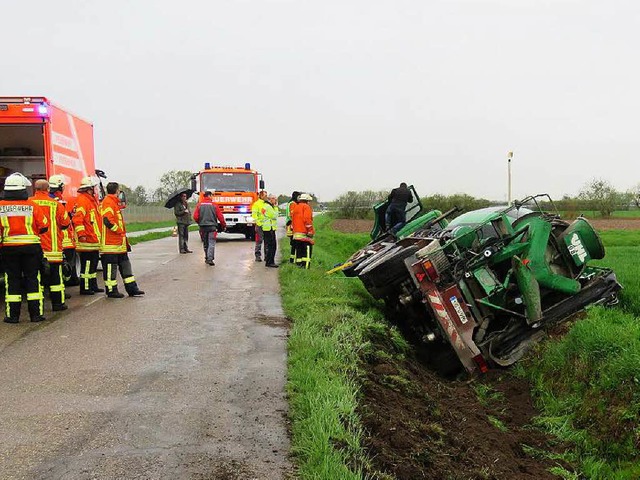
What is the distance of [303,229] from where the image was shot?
12.2 meters

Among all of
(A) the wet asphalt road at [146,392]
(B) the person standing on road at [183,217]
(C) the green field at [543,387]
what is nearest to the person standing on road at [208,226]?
(B) the person standing on road at [183,217]

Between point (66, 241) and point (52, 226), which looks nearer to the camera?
point (52, 226)

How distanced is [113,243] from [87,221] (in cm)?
64

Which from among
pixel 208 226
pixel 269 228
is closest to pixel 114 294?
pixel 269 228


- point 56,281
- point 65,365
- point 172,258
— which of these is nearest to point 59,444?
point 65,365

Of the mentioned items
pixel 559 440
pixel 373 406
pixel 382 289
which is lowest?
pixel 559 440

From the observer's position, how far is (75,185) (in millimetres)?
11070

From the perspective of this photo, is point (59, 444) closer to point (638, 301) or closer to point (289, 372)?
point (289, 372)

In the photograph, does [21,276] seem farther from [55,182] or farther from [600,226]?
[600,226]

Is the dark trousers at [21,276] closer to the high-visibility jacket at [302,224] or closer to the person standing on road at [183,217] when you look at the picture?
the high-visibility jacket at [302,224]

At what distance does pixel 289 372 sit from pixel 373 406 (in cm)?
101

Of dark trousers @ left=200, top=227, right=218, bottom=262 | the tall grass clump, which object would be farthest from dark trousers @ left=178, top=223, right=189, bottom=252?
the tall grass clump

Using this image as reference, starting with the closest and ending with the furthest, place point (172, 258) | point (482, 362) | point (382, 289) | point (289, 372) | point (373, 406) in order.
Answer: point (373, 406) < point (289, 372) < point (482, 362) < point (382, 289) < point (172, 258)

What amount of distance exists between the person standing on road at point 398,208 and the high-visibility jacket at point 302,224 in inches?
74.6
